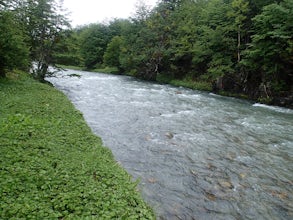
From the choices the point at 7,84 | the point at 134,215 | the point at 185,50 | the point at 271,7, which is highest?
the point at 271,7

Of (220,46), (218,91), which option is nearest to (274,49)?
(218,91)

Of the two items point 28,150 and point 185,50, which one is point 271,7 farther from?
point 28,150

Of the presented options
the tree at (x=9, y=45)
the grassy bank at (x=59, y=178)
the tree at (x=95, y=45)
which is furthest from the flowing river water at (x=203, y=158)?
the tree at (x=95, y=45)

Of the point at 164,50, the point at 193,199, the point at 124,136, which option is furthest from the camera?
the point at 164,50

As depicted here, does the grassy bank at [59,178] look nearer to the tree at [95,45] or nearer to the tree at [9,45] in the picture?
the tree at [9,45]

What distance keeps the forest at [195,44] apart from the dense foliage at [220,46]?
2.8 inches

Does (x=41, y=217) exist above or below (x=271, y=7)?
below

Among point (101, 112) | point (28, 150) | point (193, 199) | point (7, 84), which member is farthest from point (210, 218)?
point (7, 84)

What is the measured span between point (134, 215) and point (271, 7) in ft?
63.5

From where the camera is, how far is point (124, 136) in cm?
889

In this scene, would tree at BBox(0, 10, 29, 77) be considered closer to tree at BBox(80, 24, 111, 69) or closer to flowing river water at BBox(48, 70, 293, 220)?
flowing river water at BBox(48, 70, 293, 220)

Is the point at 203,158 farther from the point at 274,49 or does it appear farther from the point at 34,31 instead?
the point at 34,31

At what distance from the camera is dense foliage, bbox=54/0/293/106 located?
60.9 feet

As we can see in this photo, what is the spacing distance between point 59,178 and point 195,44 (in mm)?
25867
